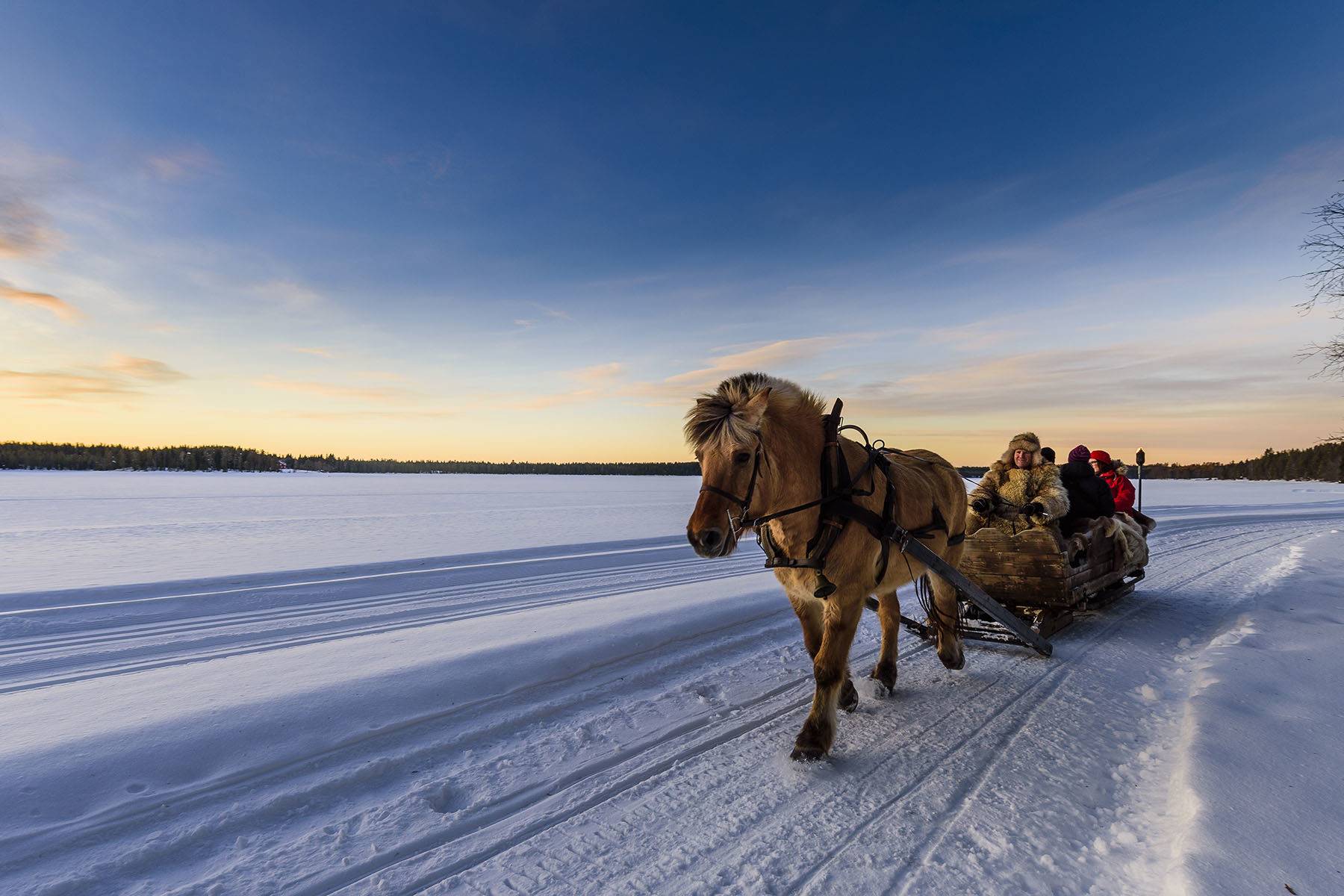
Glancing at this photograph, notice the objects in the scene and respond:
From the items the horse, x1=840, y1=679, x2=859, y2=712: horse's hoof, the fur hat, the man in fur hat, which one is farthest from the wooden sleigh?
the horse

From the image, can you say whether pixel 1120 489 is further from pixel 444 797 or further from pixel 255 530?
pixel 255 530

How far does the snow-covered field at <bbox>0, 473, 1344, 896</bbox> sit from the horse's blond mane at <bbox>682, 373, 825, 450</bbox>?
5.22 ft

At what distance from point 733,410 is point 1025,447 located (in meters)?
4.44

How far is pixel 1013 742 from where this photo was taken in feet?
10.5

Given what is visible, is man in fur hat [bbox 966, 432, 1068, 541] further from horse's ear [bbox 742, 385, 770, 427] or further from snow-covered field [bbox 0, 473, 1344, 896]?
horse's ear [bbox 742, 385, 770, 427]

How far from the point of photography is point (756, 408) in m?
2.84

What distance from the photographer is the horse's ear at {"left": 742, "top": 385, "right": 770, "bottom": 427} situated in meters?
2.84

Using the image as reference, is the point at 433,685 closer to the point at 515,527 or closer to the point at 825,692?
the point at 825,692

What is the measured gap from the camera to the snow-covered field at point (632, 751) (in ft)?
7.18

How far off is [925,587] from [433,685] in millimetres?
3703

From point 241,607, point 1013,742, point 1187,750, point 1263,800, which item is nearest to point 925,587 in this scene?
point 1013,742

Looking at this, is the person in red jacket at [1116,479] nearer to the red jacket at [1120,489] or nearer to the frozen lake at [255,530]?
the red jacket at [1120,489]

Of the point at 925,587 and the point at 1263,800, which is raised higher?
the point at 925,587

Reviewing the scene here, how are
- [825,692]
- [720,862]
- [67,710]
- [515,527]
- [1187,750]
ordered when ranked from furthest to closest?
[515,527] < [67,710] < [825,692] < [1187,750] < [720,862]
